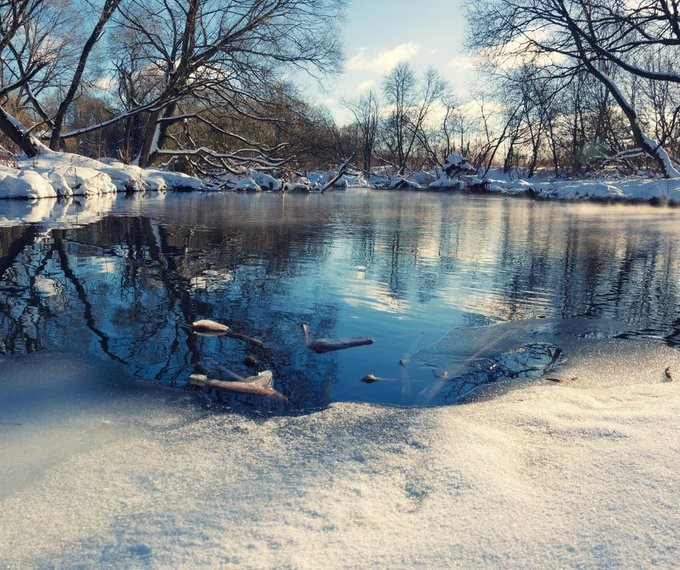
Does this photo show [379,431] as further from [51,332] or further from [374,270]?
[374,270]

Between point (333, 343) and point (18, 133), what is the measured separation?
1821cm

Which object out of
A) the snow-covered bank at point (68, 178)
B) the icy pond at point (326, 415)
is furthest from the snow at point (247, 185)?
the icy pond at point (326, 415)

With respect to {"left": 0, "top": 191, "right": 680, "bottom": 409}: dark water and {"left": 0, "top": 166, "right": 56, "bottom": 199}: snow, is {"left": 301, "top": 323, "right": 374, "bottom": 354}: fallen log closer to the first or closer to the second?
{"left": 0, "top": 191, "right": 680, "bottom": 409}: dark water

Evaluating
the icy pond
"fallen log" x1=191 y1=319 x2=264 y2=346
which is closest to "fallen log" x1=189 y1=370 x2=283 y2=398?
the icy pond

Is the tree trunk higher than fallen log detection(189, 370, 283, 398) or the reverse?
higher

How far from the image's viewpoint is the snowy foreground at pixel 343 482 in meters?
1.35

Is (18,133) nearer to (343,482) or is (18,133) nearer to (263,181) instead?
(263,181)

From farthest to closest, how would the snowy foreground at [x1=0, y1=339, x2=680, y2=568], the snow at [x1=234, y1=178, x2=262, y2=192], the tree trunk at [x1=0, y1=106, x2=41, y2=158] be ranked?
the snow at [x1=234, y1=178, x2=262, y2=192] < the tree trunk at [x1=0, y1=106, x2=41, y2=158] < the snowy foreground at [x1=0, y1=339, x2=680, y2=568]

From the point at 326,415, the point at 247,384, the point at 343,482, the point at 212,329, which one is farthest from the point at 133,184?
the point at 343,482

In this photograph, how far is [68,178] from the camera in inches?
662

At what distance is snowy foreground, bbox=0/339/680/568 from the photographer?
1352 millimetres

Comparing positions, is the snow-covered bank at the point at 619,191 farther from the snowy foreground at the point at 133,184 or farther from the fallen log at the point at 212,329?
the fallen log at the point at 212,329

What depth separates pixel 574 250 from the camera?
782cm

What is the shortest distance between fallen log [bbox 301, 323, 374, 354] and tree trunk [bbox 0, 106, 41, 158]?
1799cm
